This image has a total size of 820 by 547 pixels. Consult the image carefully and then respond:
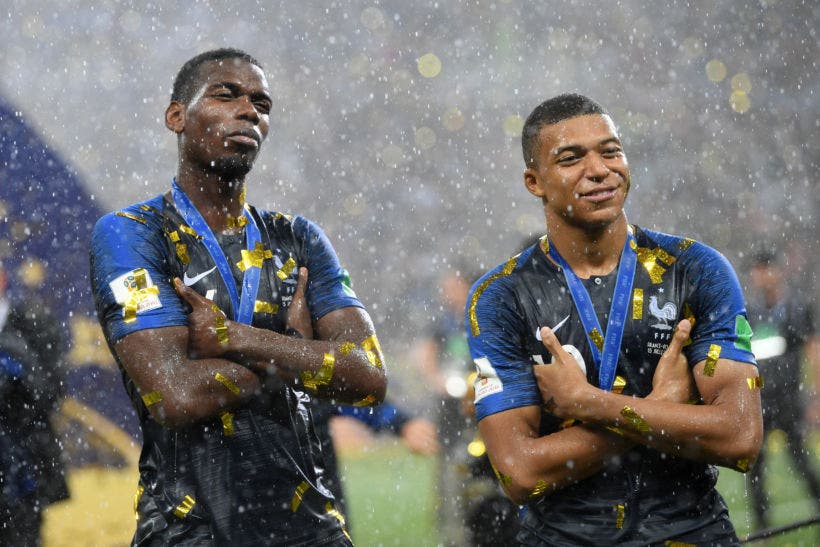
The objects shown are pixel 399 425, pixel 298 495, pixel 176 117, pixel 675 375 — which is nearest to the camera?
pixel 675 375

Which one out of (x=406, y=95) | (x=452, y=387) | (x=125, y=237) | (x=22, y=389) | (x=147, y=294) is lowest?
(x=452, y=387)

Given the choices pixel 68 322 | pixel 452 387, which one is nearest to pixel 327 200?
pixel 68 322

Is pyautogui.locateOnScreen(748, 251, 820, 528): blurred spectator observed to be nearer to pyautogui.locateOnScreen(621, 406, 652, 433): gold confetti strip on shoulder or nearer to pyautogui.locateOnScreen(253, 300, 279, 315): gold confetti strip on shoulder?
pyautogui.locateOnScreen(621, 406, 652, 433): gold confetti strip on shoulder

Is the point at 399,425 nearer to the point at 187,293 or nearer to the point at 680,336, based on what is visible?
the point at 187,293

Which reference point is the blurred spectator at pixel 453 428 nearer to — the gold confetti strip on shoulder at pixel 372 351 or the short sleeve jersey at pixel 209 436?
the gold confetti strip on shoulder at pixel 372 351

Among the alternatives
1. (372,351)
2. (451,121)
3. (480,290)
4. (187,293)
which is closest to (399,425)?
(372,351)

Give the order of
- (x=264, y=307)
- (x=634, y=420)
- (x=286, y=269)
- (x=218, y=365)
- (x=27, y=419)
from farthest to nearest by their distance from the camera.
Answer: (x=27, y=419) → (x=286, y=269) → (x=264, y=307) → (x=218, y=365) → (x=634, y=420)

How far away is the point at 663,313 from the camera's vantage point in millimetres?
2875

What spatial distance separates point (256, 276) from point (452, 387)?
124 inches

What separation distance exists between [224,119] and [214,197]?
0.29 meters

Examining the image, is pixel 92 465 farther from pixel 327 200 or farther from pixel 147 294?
pixel 327 200

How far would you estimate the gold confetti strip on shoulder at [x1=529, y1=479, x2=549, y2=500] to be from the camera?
269 cm

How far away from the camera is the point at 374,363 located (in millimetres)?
3078

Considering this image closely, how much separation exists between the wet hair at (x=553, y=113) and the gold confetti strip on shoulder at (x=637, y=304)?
59cm
